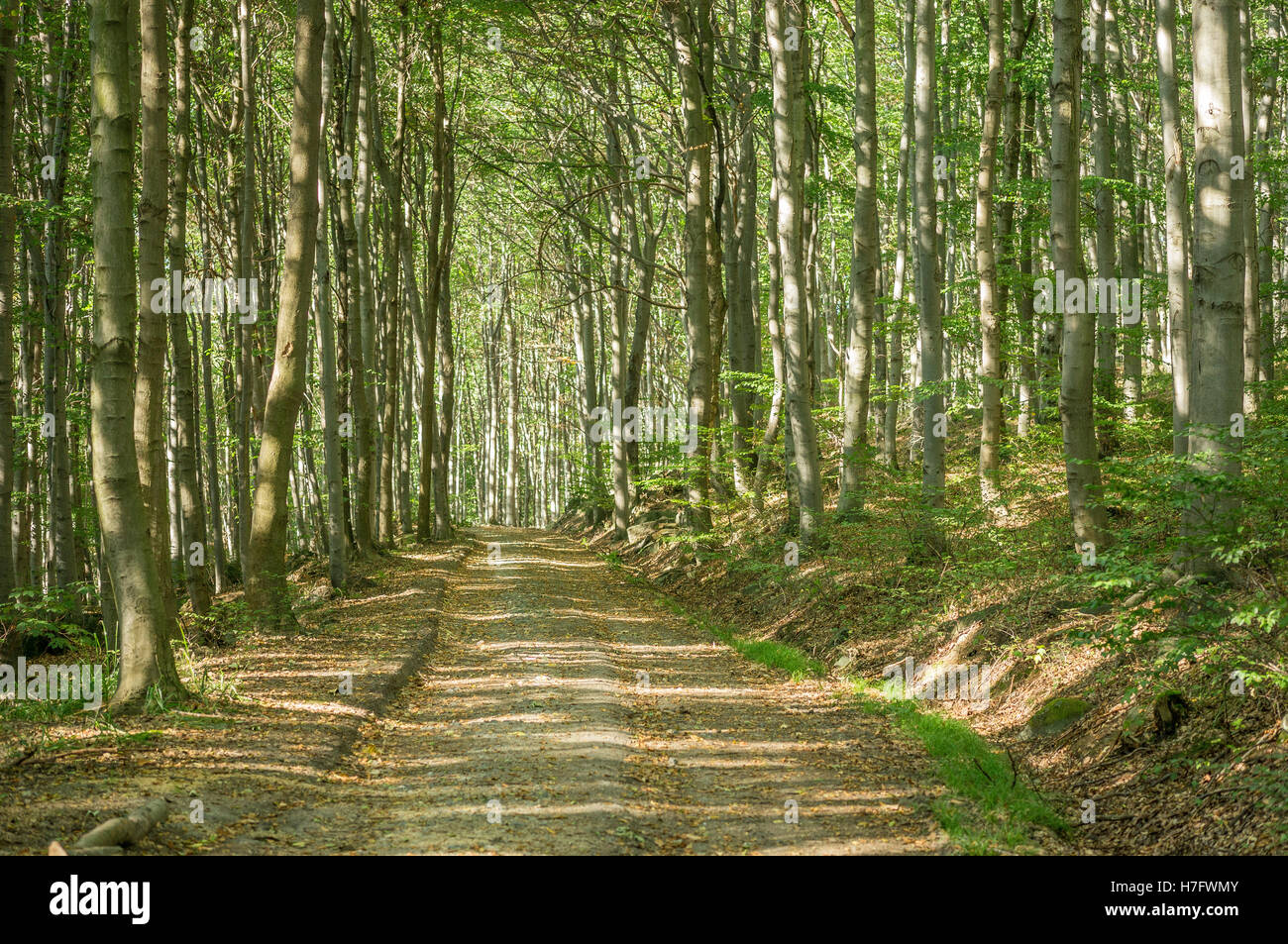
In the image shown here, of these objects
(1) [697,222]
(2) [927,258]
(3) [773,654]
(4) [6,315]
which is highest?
(1) [697,222]

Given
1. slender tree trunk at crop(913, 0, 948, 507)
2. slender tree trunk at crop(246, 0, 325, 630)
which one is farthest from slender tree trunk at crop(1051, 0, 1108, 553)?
slender tree trunk at crop(246, 0, 325, 630)

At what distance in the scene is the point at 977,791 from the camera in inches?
257

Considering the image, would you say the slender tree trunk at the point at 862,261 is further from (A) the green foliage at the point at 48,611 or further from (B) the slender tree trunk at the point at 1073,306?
A: (A) the green foliage at the point at 48,611

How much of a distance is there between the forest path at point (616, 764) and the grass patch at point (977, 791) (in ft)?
0.53

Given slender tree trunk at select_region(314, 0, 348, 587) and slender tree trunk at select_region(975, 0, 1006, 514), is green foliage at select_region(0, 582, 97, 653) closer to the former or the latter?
slender tree trunk at select_region(314, 0, 348, 587)

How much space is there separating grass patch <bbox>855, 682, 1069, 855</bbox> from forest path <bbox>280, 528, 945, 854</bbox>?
0.53ft

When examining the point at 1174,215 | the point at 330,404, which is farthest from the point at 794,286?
the point at 330,404

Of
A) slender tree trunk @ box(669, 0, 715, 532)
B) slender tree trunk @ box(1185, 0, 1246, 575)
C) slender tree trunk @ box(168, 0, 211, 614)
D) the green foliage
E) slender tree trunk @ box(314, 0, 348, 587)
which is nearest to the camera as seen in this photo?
slender tree trunk @ box(1185, 0, 1246, 575)

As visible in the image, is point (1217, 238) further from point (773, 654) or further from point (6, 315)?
point (6, 315)

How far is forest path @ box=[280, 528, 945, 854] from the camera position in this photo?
5.62 metres

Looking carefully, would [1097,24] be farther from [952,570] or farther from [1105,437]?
[952,570]

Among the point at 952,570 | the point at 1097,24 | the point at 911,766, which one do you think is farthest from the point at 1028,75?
the point at 911,766

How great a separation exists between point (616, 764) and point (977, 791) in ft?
7.97

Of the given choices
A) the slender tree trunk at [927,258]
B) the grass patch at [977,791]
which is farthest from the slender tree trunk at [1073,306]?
the slender tree trunk at [927,258]
